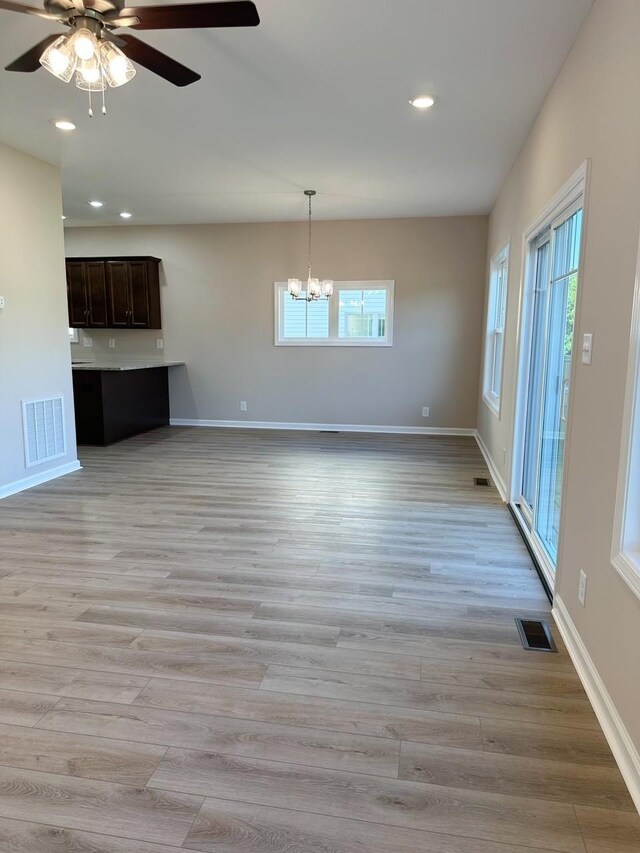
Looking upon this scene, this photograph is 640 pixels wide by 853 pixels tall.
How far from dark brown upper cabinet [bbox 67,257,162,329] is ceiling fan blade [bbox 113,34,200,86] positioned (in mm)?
5269

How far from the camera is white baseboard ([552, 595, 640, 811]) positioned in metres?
1.61

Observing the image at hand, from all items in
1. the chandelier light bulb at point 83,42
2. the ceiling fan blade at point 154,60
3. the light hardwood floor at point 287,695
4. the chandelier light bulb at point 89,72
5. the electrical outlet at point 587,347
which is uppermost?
the ceiling fan blade at point 154,60

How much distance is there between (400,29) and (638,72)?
133 centimetres

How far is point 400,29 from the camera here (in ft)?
8.73

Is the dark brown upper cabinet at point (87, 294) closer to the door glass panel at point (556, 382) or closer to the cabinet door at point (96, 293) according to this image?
the cabinet door at point (96, 293)

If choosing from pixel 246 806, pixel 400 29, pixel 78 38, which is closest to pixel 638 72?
pixel 400 29

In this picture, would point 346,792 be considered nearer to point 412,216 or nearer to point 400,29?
point 400,29

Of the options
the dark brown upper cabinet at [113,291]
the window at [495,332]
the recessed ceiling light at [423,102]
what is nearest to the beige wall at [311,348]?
the dark brown upper cabinet at [113,291]

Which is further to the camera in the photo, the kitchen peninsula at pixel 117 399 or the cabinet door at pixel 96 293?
the cabinet door at pixel 96 293

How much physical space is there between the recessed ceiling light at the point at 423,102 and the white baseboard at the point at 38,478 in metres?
4.36

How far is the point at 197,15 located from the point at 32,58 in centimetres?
85

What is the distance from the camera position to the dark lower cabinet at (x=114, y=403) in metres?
6.26

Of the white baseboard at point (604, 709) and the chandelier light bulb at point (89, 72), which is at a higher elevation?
the chandelier light bulb at point (89, 72)

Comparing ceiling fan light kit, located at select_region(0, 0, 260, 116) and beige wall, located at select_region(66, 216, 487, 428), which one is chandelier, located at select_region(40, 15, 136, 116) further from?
beige wall, located at select_region(66, 216, 487, 428)
